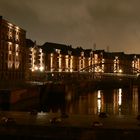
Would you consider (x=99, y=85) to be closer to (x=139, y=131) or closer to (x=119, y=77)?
(x=119, y=77)

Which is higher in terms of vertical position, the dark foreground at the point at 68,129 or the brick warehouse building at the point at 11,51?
the brick warehouse building at the point at 11,51

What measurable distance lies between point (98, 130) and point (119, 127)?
4.72 feet

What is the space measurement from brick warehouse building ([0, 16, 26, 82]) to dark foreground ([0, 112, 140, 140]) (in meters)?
46.8

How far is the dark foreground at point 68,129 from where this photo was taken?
25.3m

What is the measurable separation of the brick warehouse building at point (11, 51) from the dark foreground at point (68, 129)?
1841 inches

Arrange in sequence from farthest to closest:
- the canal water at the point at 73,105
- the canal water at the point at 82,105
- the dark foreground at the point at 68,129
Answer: the canal water at the point at 82,105, the canal water at the point at 73,105, the dark foreground at the point at 68,129

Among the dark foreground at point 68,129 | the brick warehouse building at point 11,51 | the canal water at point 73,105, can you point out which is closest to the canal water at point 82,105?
the canal water at point 73,105

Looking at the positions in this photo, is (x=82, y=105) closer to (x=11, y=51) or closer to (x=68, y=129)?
(x=11, y=51)

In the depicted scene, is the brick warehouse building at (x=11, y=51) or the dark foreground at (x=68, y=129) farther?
the brick warehouse building at (x=11, y=51)

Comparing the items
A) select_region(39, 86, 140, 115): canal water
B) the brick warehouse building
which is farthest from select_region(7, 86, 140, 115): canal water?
the brick warehouse building

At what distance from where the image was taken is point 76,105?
64.1 metres

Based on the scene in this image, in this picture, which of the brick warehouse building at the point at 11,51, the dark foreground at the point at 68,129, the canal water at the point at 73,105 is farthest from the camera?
the brick warehouse building at the point at 11,51

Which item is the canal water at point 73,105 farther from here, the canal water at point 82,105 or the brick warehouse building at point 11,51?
the brick warehouse building at point 11,51

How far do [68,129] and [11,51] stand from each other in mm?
58637
